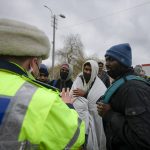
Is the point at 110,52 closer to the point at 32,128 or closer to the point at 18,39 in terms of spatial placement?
the point at 18,39

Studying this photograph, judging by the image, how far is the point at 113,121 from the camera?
3035 mm

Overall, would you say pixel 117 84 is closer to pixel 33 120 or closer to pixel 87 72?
pixel 33 120

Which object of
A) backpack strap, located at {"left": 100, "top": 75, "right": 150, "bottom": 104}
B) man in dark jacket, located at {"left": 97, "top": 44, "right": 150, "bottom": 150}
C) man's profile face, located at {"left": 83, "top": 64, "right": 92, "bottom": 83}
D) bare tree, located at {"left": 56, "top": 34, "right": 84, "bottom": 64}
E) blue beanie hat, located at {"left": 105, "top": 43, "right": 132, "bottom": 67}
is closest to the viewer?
man in dark jacket, located at {"left": 97, "top": 44, "right": 150, "bottom": 150}

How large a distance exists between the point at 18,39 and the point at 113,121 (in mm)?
1557

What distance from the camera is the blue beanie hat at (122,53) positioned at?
3400mm

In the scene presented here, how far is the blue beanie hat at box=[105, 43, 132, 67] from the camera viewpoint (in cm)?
340

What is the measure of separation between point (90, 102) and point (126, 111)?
5.95 ft

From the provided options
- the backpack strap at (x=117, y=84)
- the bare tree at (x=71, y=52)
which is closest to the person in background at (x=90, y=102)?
the backpack strap at (x=117, y=84)

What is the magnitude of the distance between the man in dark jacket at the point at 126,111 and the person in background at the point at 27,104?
1128mm

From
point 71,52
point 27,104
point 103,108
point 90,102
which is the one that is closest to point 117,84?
point 103,108

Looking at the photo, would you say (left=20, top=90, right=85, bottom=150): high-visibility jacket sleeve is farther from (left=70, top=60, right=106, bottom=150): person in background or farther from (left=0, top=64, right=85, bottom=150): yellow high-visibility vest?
(left=70, top=60, right=106, bottom=150): person in background

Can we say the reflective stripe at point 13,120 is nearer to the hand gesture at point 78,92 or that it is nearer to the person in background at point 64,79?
the hand gesture at point 78,92

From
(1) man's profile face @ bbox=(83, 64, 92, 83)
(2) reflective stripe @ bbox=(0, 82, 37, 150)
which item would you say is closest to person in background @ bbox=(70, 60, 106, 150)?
(1) man's profile face @ bbox=(83, 64, 92, 83)

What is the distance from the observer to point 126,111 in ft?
9.48
